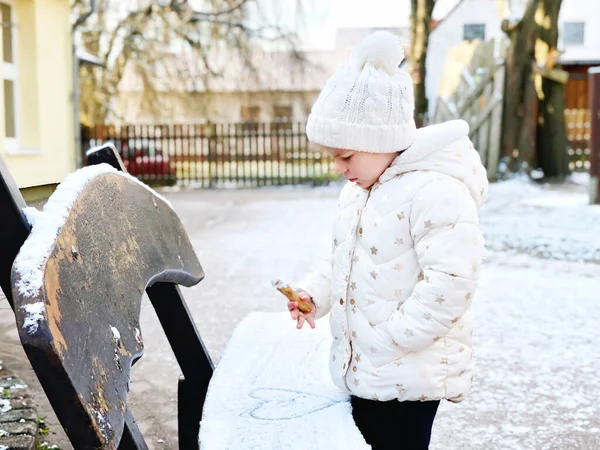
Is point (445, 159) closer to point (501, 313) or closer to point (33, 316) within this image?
point (33, 316)

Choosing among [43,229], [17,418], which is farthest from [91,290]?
[17,418]

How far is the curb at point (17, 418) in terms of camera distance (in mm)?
2465

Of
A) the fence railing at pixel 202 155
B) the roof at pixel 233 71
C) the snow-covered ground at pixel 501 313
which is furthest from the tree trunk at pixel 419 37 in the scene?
the snow-covered ground at pixel 501 313

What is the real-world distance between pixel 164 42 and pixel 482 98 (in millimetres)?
10075

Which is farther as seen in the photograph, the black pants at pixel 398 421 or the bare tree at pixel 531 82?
the bare tree at pixel 531 82

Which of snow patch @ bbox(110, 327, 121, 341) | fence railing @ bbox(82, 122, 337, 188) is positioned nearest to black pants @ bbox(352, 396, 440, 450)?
snow patch @ bbox(110, 327, 121, 341)

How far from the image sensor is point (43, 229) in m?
1.12

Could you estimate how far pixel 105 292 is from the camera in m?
1.28

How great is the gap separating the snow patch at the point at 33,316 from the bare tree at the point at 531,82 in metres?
14.3

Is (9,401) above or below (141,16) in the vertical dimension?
below

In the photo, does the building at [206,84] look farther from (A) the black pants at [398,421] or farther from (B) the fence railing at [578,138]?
(A) the black pants at [398,421]

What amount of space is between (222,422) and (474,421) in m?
1.70

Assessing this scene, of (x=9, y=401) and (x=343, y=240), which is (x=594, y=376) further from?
(x=9, y=401)

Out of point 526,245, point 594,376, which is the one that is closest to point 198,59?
point 526,245
